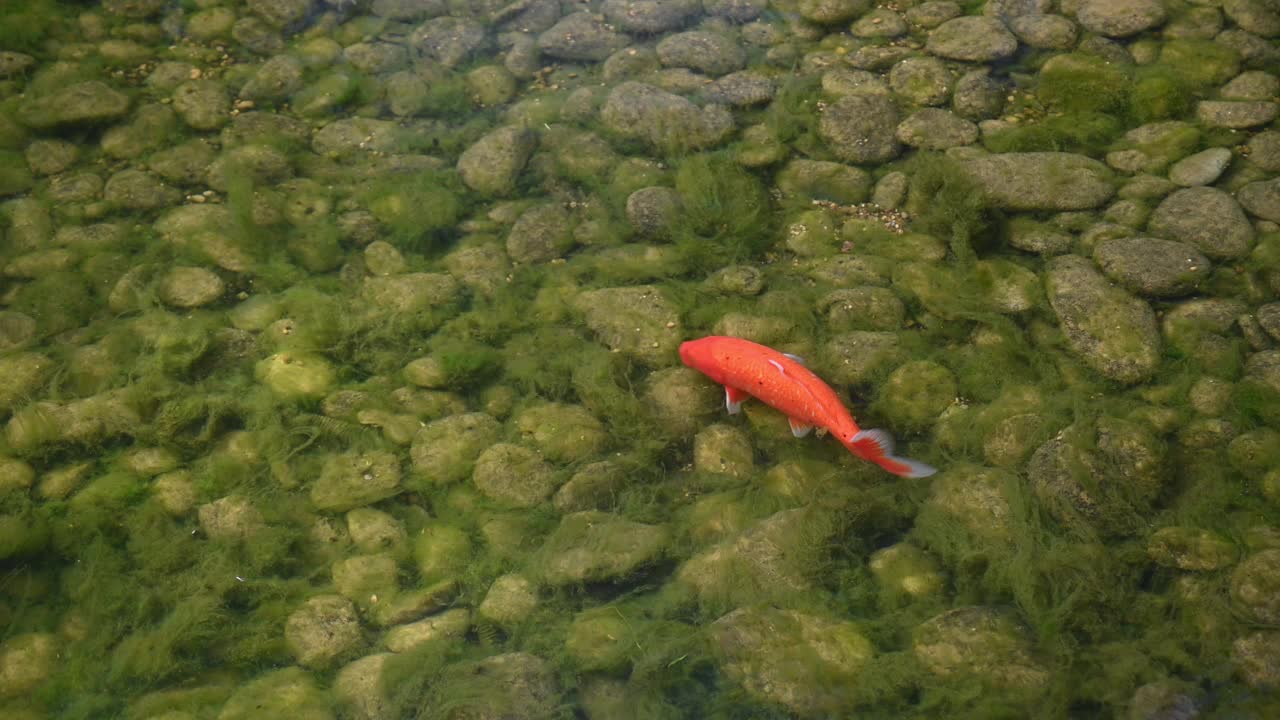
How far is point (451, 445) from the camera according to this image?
4.98 meters

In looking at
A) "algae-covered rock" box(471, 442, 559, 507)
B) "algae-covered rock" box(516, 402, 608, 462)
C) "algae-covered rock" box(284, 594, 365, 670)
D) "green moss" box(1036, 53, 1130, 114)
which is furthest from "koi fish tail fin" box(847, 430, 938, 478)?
"green moss" box(1036, 53, 1130, 114)

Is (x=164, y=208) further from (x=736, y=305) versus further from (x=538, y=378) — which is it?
(x=736, y=305)

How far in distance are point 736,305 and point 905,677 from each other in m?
2.41

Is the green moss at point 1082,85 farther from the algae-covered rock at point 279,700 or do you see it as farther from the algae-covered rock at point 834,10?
the algae-covered rock at point 279,700

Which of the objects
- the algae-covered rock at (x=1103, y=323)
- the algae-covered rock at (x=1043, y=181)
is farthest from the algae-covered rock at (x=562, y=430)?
the algae-covered rock at (x=1043, y=181)

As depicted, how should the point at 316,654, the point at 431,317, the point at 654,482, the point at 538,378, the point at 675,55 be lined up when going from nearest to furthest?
1. the point at 316,654
2. the point at 654,482
3. the point at 538,378
4. the point at 431,317
5. the point at 675,55

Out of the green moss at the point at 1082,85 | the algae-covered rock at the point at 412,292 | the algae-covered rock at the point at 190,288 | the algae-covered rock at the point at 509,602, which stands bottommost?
the algae-covered rock at the point at 509,602

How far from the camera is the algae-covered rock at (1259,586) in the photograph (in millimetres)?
3656

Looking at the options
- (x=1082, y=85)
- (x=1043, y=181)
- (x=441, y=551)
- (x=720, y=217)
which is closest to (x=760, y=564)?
(x=441, y=551)

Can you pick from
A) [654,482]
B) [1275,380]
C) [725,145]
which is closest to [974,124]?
[725,145]

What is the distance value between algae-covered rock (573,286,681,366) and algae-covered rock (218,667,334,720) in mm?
2458

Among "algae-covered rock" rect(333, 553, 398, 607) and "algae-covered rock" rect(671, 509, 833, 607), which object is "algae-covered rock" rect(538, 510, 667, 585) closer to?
"algae-covered rock" rect(671, 509, 833, 607)

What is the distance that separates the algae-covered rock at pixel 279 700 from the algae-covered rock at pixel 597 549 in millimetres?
1169

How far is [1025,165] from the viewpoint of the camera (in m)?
5.63
